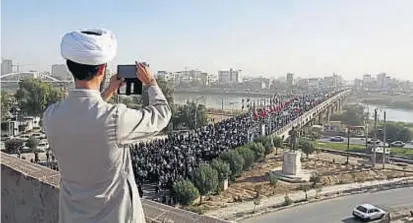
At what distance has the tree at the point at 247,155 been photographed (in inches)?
504

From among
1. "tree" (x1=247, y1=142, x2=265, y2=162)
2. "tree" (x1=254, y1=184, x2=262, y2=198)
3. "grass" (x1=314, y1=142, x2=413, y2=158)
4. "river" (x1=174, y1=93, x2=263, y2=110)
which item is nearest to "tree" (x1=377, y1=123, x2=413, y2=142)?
"grass" (x1=314, y1=142, x2=413, y2=158)

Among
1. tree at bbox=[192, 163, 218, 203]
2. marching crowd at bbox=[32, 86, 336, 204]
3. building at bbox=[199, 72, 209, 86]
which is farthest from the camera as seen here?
building at bbox=[199, 72, 209, 86]

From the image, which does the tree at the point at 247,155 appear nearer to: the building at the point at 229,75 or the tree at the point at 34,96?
the tree at the point at 34,96

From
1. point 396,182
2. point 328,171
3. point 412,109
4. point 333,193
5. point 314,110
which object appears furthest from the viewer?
point 412,109

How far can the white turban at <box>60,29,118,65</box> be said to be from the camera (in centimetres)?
79

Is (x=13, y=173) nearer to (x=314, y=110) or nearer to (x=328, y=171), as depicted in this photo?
(x=328, y=171)

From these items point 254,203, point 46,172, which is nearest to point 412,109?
point 254,203

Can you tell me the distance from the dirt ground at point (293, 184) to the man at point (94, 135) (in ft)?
30.3

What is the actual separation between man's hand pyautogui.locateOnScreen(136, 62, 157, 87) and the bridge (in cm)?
60

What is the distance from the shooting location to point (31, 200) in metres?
1.73

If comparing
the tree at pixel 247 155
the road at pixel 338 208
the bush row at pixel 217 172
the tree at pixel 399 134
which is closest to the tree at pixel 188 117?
the bush row at pixel 217 172

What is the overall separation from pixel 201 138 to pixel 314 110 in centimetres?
1461

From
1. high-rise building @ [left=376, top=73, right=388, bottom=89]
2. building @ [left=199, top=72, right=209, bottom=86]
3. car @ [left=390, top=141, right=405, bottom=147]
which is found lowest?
car @ [left=390, top=141, right=405, bottom=147]

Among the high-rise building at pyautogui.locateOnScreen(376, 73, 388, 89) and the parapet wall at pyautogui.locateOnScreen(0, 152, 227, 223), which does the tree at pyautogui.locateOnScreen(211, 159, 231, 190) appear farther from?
the high-rise building at pyautogui.locateOnScreen(376, 73, 388, 89)
